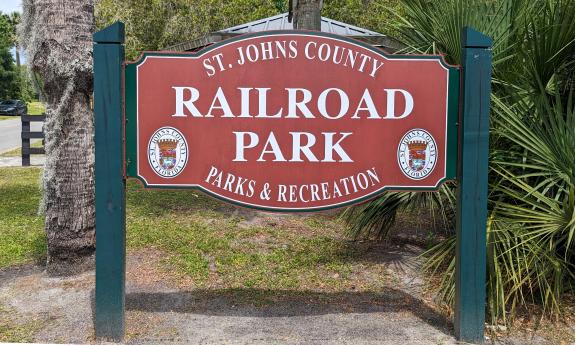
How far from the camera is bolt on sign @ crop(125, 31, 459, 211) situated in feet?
12.9

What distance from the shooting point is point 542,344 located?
4.00 metres

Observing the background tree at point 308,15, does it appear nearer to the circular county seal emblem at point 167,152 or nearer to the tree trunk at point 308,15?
the tree trunk at point 308,15

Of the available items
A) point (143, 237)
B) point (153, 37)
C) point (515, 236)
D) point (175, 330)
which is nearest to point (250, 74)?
point (175, 330)

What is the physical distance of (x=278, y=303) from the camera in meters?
4.71

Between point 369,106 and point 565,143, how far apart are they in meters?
1.40

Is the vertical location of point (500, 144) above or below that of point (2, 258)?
above

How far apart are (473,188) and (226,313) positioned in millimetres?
2030

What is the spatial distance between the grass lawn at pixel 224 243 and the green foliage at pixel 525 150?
1.26m

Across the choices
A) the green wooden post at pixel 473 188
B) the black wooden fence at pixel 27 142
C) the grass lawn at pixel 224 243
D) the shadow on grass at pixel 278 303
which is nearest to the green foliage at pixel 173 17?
the black wooden fence at pixel 27 142

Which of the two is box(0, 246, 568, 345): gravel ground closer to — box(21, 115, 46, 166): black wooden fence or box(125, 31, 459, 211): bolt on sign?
box(125, 31, 459, 211): bolt on sign

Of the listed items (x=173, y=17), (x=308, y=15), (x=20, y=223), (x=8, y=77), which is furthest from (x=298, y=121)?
(x=8, y=77)

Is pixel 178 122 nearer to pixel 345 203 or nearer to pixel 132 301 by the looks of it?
pixel 345 203

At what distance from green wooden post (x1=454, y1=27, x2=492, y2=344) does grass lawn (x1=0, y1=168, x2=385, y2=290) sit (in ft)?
4.39

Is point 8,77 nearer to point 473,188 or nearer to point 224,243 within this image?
point 224,243
